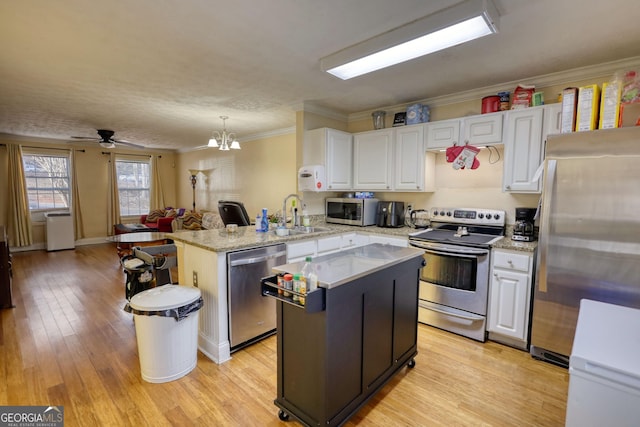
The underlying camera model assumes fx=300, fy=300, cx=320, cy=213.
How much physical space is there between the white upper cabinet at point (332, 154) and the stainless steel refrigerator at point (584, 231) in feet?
7.15

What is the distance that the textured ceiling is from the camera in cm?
177

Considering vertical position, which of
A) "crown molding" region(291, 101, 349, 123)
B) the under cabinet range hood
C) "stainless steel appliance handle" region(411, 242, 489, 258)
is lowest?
"stainless steel appliance handle" region(411, 242, 489, 258)

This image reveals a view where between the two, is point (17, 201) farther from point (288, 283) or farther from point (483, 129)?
point (483, 129)

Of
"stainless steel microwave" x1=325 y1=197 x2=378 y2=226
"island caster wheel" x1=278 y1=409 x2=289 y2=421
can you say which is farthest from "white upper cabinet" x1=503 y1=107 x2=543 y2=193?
"island caster wheel" x1=278 y1=409 x2=289 y2=421

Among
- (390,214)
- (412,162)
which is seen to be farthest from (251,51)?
(390,214)

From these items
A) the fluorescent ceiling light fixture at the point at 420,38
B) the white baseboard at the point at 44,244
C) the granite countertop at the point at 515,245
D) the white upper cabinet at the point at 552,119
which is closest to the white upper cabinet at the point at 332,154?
the fluorescent ceiling light fixture at the point at 420,38

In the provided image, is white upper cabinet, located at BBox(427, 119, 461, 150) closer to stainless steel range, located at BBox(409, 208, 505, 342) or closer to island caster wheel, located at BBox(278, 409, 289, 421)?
stainless steel range, located at BBox(409, 208, 505, 342)

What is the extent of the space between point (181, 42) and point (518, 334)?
3.52 m

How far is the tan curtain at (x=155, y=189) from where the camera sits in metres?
8.11

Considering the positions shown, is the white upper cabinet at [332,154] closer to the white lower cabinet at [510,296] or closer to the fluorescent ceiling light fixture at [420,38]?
the fluorescent ceiling light fixture at [420,38]

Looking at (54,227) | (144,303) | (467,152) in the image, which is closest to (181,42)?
(144,303)

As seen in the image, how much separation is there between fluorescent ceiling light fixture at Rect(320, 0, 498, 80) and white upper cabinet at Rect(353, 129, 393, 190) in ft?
4.26

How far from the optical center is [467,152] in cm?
305

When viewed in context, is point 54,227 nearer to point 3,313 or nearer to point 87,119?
point 87,119
